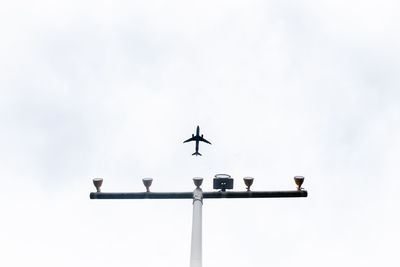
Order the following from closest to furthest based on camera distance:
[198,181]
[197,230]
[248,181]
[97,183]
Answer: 1. [197,230]
2. [198,181]
3. [248,181]
4. [97,183]

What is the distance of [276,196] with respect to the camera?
760 centimetres

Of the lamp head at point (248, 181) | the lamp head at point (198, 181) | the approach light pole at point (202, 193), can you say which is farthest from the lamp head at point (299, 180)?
the lamp head at point (198, 181)

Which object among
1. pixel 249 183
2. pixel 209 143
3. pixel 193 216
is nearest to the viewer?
pixel 193 216

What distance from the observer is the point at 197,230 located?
263 inches

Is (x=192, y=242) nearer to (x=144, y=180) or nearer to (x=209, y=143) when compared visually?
(x=144, y=180)

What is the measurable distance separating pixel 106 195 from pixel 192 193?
164 centimetres

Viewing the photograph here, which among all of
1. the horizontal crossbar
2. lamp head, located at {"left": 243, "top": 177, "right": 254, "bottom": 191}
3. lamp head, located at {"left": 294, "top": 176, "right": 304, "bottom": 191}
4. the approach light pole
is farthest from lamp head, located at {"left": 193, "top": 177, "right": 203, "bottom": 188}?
lamp head, located at {"left": 294, "top": 176, "right": 304, "bottom": 191}

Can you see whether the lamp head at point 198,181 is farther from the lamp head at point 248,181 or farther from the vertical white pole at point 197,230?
the lamp head at point 248,181

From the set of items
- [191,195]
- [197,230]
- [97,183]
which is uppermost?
[97,183]

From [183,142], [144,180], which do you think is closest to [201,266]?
[144,180]

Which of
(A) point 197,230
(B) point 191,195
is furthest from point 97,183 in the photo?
(A) point 197,230

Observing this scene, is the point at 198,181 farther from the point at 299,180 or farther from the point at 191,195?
the point at 299,180

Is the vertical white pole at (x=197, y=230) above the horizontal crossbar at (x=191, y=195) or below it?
below

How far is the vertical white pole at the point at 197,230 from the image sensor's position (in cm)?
631
